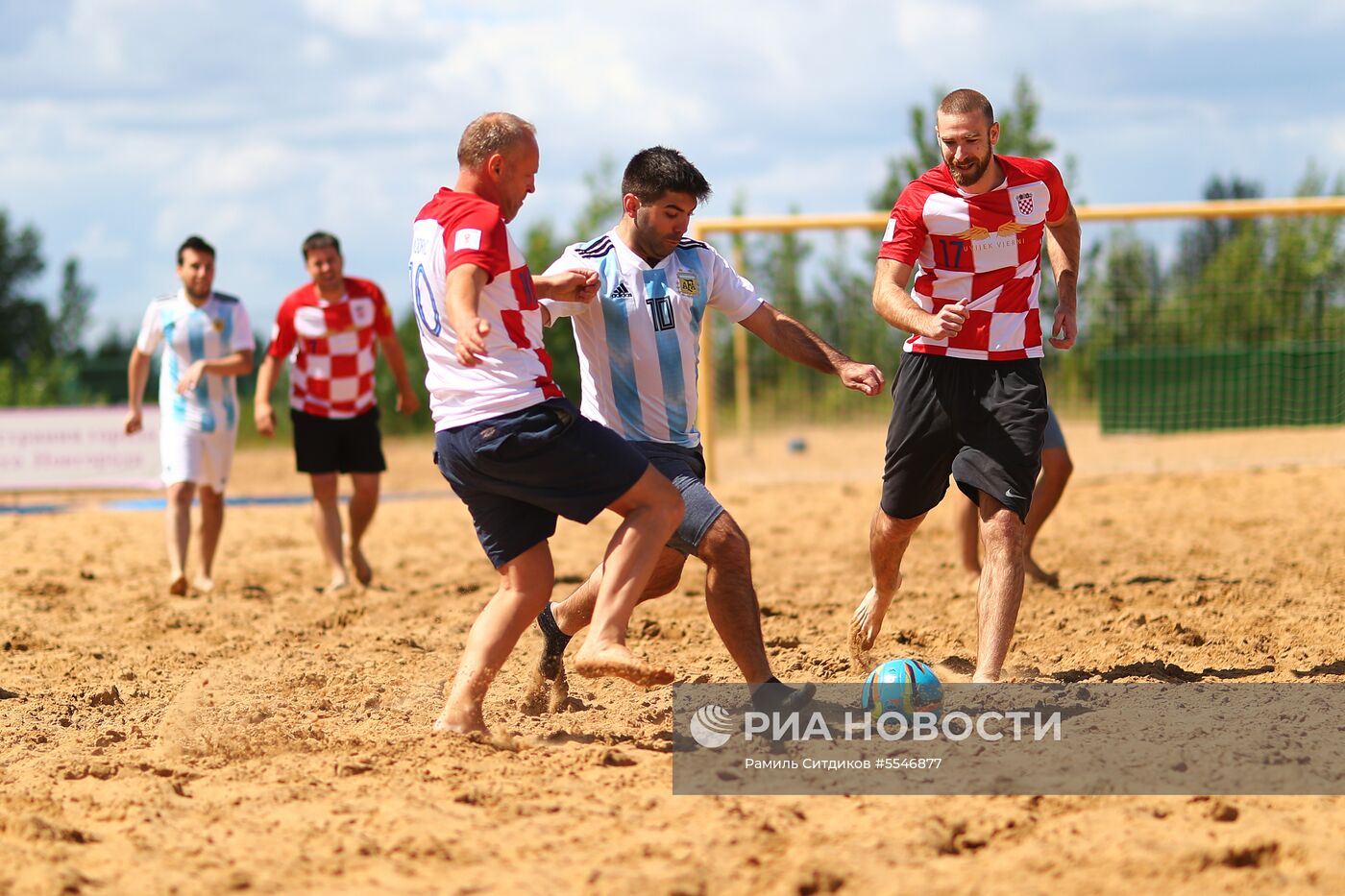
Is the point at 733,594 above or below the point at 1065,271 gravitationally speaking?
below

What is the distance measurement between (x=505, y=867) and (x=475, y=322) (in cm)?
144

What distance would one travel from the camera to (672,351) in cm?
446

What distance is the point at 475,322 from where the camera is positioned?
371cm

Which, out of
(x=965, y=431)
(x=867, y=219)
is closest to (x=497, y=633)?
(x=965, y=431)

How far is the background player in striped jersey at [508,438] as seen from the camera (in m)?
3.88

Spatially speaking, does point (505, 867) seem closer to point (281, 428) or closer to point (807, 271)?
point (807, 271)

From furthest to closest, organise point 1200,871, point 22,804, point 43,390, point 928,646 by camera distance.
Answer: point 43,390, point 928,646, point 22,804, point 1200,871

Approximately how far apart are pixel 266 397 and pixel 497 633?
451cm

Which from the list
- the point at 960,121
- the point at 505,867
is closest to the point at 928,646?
the point at 960,121

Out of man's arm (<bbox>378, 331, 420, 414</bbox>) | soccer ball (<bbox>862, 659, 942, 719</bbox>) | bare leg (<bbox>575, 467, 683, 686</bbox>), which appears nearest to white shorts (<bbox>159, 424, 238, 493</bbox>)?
man's arm (<bbox>378, 331, 420, 414</bbox>)

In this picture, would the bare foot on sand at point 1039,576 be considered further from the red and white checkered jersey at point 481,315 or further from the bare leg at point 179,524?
the bare leg at point 179,524

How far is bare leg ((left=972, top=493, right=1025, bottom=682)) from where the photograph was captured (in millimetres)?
4531

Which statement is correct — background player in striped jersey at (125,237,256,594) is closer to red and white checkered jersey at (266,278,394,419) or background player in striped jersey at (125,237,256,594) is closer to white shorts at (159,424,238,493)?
white shorts at (159,424,238,493)

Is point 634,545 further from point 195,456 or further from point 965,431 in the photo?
point 195,456
